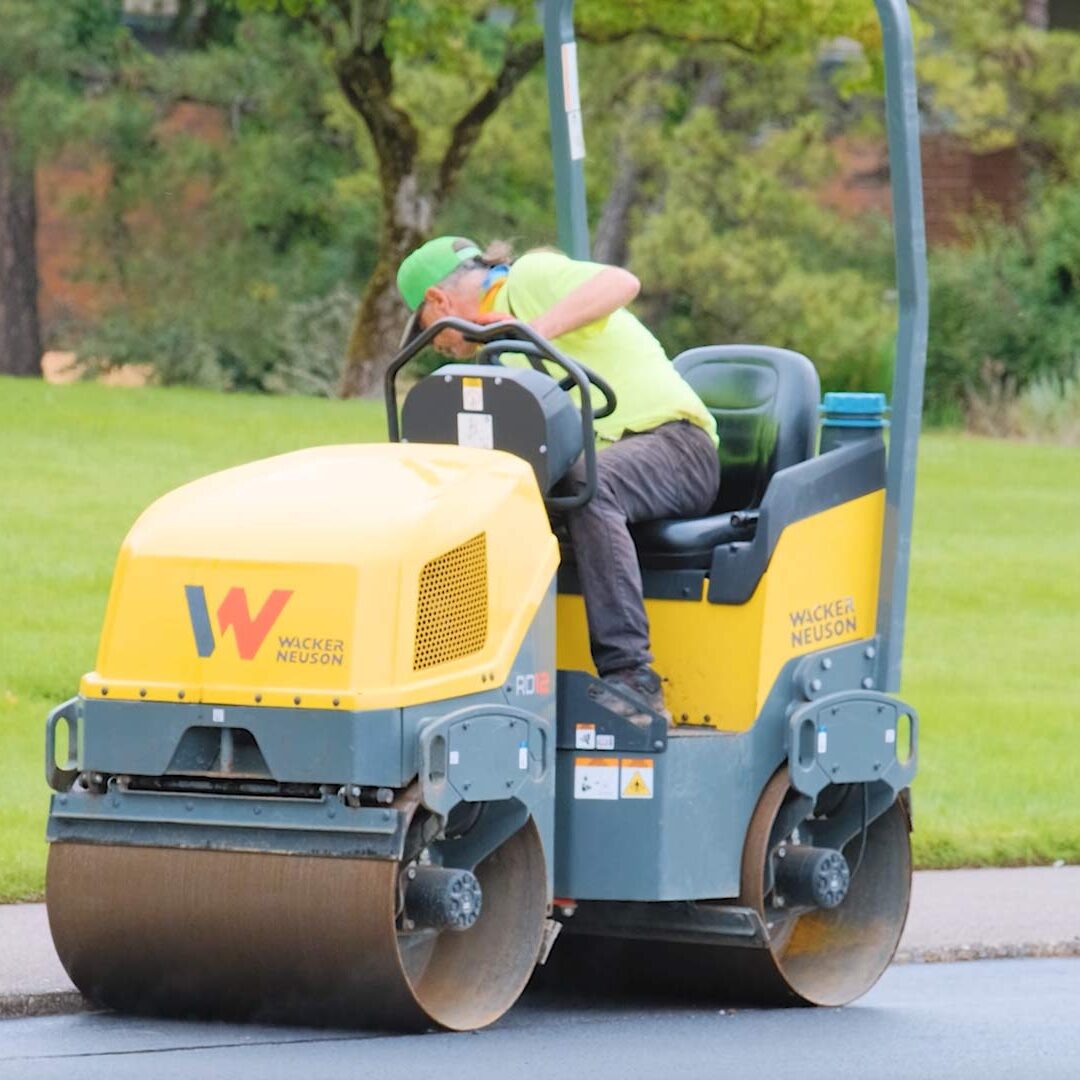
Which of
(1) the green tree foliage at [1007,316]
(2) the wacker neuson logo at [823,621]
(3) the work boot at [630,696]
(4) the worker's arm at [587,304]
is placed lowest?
(1) the green tree foliage at [1007,316]

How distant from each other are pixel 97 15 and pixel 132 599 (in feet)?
85.2

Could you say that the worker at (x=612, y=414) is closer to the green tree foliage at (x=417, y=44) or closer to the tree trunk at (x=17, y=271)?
the green tree foliage at (x=417, y=44)

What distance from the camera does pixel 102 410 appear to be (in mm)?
21562

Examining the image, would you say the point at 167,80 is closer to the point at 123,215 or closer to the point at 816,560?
the point at 123,215

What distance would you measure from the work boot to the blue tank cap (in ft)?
3.51

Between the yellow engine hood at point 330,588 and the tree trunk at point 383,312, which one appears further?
the tree trunk at point 383,312

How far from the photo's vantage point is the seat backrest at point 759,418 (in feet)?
24.9

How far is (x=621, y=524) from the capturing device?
677 cm

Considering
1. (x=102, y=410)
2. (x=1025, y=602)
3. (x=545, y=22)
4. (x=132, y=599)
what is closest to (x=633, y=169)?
(x=102, y=410)

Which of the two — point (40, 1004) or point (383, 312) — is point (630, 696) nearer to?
point (40, 1004)

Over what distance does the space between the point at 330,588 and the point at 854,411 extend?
1936 millimetres

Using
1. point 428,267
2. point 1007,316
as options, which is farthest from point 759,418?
point 1007,316

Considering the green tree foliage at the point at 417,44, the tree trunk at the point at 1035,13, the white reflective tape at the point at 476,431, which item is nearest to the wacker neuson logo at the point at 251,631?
the white reflective tape at the point at 476,431

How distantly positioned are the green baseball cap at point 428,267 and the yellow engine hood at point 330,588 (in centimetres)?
68
